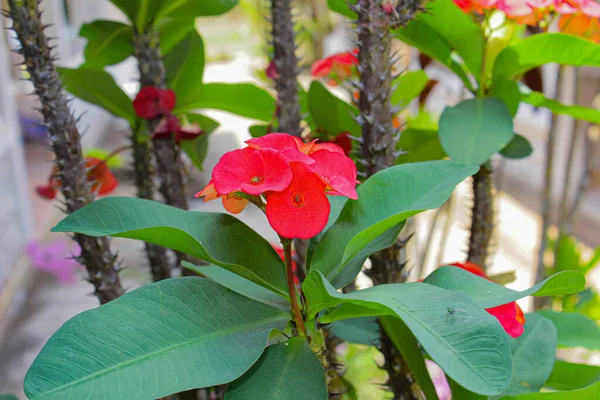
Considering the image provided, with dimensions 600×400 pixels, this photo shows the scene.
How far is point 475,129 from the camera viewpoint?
1.95 feet

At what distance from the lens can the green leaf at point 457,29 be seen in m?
0.59

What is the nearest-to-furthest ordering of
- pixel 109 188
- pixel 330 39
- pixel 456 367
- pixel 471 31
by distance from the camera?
1. pixel 456 367
2. pixel 471 31
3. pixel 109 188
4. pixel 330 39

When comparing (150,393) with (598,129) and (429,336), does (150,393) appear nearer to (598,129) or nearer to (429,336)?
(429,336)

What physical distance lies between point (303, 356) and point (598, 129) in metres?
1.89

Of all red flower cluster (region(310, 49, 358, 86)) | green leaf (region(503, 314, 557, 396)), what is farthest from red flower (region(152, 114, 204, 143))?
green leaf (region(503, 314, 557, 396))

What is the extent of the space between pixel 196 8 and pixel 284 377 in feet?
1.52

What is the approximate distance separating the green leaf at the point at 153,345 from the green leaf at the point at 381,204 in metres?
0.07

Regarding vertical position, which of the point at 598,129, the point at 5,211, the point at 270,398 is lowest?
the point at 5,211

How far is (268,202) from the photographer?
39cm

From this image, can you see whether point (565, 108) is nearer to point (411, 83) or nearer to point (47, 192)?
point (411, 83)

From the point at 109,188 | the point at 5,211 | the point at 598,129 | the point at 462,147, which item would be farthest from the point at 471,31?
the point at 5,211

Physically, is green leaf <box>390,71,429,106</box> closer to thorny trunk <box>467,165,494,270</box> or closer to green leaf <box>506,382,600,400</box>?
thorny trunk <box>467,165,494,270</box>

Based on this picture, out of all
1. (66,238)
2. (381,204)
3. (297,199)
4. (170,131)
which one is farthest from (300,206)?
(66,238)

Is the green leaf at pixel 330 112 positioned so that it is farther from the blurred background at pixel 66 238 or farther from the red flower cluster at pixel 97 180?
the blurred background at pixel 66 238
